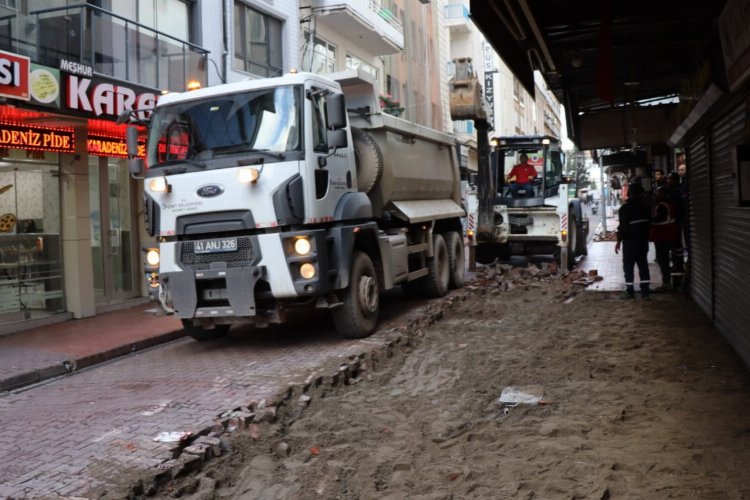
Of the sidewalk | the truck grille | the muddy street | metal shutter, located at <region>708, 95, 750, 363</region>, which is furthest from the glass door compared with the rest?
metal shutter, located at <region>708, 95, 750, 363</region>

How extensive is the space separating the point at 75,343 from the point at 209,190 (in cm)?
313

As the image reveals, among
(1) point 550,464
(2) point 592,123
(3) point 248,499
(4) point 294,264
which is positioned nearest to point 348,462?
(3) point 248,499

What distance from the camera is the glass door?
40.1 feet

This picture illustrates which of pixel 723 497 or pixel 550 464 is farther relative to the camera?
pixel 550 464

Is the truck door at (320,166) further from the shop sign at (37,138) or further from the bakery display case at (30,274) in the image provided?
the bakery display case at (30,274)

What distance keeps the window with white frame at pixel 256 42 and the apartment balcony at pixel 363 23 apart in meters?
2.70

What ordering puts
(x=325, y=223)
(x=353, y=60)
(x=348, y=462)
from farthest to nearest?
(x=353, y=60), (x=325, y=223), (x=348, y=462)

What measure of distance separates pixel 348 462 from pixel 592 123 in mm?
11615

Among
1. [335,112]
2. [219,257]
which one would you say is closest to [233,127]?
[335,112]

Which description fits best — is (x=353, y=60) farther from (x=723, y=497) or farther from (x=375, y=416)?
(x=723, y=497)

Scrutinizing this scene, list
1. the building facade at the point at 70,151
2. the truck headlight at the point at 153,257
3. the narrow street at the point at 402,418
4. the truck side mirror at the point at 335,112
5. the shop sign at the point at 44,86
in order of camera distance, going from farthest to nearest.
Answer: the building facade at the point at 70,151 < the shop sign at the point at 44,86 < the truck headlight at the point at 153,257 < the truck side mirror at the point at 335,112 < the narrow street at the point at 402,418

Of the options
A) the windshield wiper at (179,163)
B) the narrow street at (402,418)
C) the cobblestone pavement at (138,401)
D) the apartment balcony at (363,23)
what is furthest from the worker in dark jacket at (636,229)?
the apartment balcony at (363,23)

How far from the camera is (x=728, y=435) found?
4684 mm

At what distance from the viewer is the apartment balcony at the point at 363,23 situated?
20.2m
